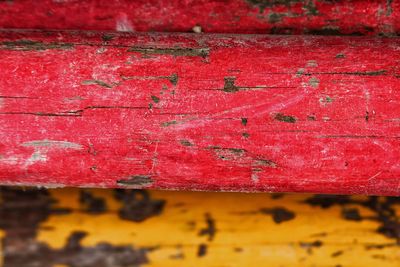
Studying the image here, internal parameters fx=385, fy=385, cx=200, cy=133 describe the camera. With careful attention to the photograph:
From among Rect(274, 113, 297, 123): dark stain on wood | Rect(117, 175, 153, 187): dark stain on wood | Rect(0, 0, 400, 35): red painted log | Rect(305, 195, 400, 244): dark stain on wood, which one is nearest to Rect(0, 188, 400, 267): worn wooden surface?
Rect(305, 195, 400, 244): dark stain on wood

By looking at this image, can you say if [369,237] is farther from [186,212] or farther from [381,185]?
[186,212]

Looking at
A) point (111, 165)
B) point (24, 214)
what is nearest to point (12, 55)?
point (111, 165)

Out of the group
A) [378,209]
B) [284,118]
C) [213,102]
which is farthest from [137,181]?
[378,209]

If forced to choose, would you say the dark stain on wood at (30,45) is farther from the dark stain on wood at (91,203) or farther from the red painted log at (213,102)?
the dark stain on wood at (91,203)

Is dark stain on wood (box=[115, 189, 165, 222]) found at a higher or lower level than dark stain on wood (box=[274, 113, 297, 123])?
lower

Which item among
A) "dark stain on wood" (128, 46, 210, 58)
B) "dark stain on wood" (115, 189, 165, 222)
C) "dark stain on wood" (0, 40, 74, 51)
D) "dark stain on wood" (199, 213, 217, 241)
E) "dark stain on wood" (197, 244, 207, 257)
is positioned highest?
"dark stain on wood" (0, 40, 74, 51)

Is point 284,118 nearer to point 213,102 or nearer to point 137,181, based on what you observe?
point 213,102

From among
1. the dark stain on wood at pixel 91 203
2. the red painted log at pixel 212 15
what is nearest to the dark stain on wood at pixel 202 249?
the dark stain on wood at pixel 91 203

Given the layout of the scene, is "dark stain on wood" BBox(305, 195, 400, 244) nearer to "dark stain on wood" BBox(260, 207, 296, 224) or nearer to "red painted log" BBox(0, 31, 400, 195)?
"dark stain on wood" BBox(260, 207, 296, 224)
